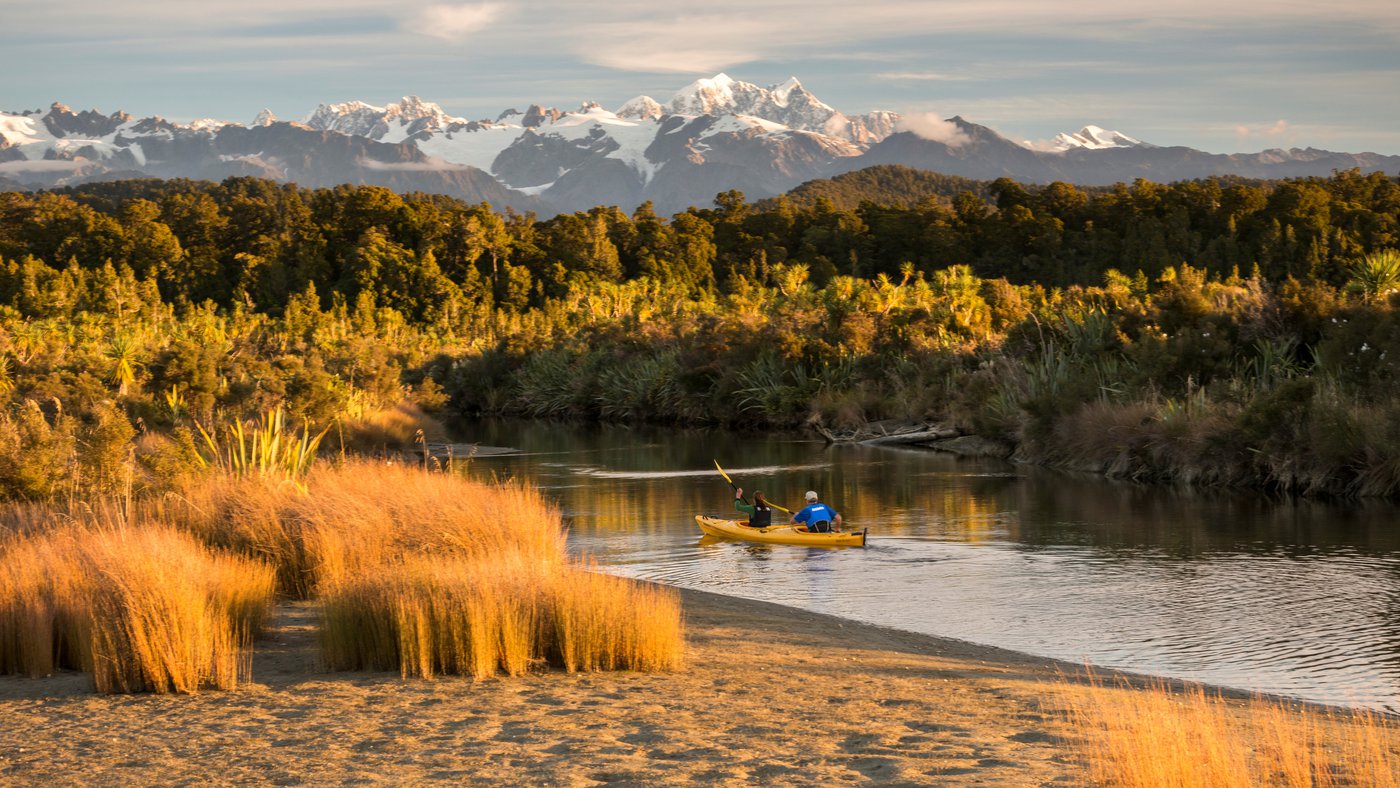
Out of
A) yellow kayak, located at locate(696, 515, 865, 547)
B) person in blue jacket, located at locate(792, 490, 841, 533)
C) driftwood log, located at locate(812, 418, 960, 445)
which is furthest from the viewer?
driftwood log, located at locate(812, 418, 960, 445)

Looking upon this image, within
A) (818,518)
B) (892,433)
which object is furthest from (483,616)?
(892,433)

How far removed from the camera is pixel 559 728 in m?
8.08

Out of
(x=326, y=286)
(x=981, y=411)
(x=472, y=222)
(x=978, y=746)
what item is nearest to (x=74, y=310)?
(x=326, y=286)

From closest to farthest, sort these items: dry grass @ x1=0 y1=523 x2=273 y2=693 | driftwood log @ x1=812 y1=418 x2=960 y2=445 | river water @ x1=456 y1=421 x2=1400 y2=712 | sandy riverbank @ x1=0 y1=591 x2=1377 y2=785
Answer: sandy riverbank @ x1=0 y1=591 x2=1377 y2=785 < dry grass @ x1=0 y1=523 x2=273 y2=693 < river water @ x1=456 y1=421 x2=1400 y2=712 < driftwood log @ x1=812 y1=418 x2=960 y2=445

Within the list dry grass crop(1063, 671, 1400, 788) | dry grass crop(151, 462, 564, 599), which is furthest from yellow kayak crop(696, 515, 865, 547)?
dry grass crop(1063, 671, 1400, 788)

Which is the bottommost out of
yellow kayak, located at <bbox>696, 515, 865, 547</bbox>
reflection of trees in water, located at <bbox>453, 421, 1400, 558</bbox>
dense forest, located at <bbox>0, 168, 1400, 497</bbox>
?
reflection of trees in water, located at <bbox>453, 421, 1400, 558</bbox>

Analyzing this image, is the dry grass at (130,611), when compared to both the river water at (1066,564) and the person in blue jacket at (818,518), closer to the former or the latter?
the river water at (1066,564)

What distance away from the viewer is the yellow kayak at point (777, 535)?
67.5ft

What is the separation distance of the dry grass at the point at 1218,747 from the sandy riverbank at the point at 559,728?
0.30m

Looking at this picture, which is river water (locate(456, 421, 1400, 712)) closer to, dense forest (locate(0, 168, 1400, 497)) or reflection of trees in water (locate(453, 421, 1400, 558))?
reflection of trees in water (locate(453, 421, 1400, 558))

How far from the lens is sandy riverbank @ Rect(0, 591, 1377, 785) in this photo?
7207mm

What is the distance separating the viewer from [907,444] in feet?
132

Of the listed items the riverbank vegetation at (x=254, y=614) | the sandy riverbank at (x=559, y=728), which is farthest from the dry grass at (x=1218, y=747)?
the riverbank vegetation at (x=254, y=614)

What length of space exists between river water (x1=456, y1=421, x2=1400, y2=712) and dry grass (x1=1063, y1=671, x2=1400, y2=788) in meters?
2.74
